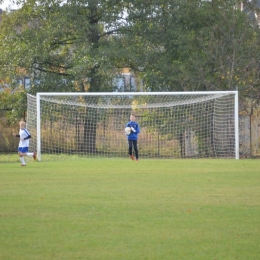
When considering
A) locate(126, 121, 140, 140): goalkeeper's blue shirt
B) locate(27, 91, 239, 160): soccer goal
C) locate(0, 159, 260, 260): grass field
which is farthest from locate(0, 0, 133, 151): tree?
locate(0, 159, 260, 260): grass field

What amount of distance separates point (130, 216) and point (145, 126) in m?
22.1

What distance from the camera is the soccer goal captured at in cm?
3288

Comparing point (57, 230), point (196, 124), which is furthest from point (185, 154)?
point (57, 230)

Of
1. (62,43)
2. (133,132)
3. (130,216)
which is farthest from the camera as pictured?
(62,43)

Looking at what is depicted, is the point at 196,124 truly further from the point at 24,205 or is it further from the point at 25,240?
the point at 25,240

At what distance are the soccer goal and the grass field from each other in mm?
12674

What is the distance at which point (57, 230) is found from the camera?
10484 millimetres

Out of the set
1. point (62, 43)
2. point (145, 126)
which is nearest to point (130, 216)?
point (145, 126)

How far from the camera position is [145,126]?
34.0 m

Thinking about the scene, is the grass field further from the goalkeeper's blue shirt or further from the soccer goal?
the soccer goal

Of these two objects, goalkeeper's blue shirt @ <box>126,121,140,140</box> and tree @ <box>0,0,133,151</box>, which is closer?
goalkeeper's blue shirt @ <box>126,121,140,140</box>

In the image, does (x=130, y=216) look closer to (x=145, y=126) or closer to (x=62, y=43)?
(x=145, y=126)

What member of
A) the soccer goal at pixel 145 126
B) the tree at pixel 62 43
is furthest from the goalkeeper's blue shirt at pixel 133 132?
the tree at pixel 62 43

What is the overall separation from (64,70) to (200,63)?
6851mm
